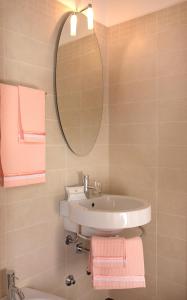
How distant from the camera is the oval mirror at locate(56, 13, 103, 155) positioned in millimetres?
1767

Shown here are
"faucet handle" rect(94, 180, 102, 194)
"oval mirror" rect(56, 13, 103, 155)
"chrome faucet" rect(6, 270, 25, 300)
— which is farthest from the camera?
"faucet handle" rect(94, 180, 102, 194)

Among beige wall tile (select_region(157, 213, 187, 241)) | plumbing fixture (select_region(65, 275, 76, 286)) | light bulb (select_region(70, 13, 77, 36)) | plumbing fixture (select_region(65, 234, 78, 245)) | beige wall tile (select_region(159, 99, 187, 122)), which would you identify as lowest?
plumbing fixture (select_region(65, 275, 76, 286))

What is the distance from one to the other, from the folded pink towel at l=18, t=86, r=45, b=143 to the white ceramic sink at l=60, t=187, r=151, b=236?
45cm

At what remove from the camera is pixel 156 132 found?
6.30ft

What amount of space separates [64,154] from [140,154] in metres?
0.57

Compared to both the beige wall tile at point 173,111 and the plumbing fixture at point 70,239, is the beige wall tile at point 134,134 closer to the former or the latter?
the beige wall tile at point 173,111

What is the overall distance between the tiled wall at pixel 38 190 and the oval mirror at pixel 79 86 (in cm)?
6

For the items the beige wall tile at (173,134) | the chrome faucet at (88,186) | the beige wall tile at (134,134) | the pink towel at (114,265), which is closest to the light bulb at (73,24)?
the beige wall tile at (134,134)

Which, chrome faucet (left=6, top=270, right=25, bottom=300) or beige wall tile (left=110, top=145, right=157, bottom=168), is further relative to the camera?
beige wall tile (left=110, top=145, right=157, bottom=168)

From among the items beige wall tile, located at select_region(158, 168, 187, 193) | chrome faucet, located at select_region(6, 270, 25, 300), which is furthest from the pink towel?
beige wall tile, located at select_region(158, 168, 187, 193)

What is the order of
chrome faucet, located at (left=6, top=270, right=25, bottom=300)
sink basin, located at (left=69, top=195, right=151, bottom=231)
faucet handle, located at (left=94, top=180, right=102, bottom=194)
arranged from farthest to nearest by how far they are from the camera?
faucet handle, located at (left=94, top=180, right=102, bottom=194) → sink basin, located at (left=69, top=195, right=151, bottom=231) → chrome faucet, located at (left=6, top=270, right=25, bottom=300)

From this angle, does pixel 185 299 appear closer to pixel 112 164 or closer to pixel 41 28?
pixel 112 164

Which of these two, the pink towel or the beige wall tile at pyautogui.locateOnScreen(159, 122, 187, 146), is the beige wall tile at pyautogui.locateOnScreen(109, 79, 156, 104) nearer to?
the beige wall tile at pyautogui.locateOnScreen(159, 122, 187, 146)

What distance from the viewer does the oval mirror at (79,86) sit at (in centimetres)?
177
